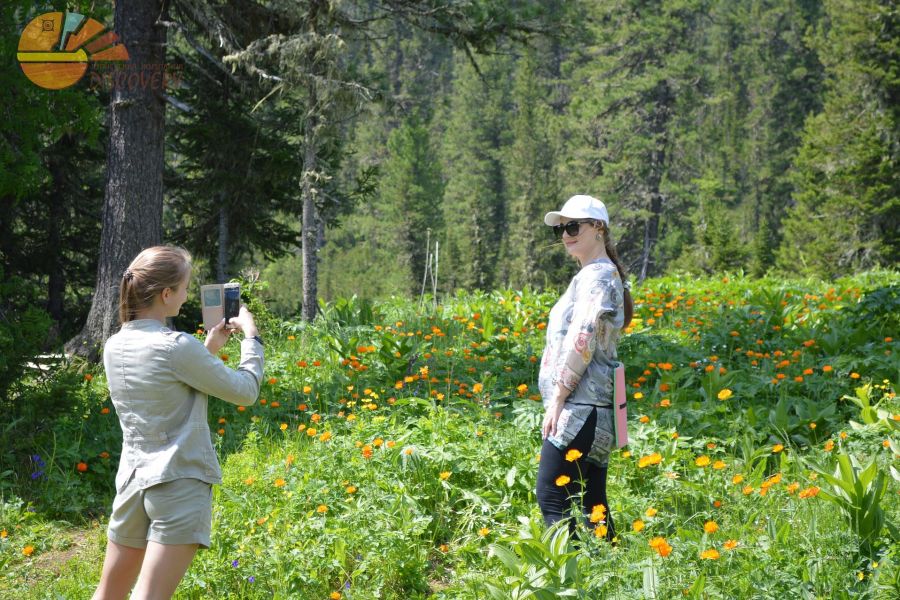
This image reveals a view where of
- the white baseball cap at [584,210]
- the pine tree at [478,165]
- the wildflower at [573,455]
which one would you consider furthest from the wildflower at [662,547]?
the pine tree at [478,165]

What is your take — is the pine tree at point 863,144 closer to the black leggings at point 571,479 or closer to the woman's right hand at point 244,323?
the black leggings at point 571,479

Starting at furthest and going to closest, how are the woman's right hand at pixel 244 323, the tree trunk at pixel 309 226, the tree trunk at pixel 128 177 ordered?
the tree trunk at pixel 309 226 < the tree trunk at pixel 128 177 < the woman's right hand at pixel 244 323

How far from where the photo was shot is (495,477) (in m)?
4.07

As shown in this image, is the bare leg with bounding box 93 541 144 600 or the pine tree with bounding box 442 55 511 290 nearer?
the bare leg with bounding box 93 541 144 600

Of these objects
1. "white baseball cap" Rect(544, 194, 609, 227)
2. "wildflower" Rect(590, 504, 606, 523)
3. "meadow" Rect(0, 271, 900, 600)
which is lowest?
"meadow" Rect(0, 271, 900, 600)

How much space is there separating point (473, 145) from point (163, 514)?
57.1m

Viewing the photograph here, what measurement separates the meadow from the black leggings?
0.13 metres

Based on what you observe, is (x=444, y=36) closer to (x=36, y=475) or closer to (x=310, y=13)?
(x=310, y=13)

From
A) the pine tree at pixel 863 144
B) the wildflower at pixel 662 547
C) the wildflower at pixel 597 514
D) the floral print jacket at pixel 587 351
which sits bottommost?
the wildflower at pixel 597 514

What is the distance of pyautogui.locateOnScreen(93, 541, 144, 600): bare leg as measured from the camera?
8.52 ft

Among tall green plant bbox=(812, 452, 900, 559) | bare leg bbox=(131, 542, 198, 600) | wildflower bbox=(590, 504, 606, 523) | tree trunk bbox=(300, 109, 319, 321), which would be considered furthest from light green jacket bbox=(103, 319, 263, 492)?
tree trunk bbox=(300, 109, 319, 321)

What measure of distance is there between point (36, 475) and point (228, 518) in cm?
169

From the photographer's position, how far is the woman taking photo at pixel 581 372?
10.2 ft

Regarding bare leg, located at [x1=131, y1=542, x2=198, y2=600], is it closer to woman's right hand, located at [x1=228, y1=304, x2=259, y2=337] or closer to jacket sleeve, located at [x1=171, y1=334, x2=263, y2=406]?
jacket sleeve, located at [x1=171, y1=334, x2=263, y2=406]
